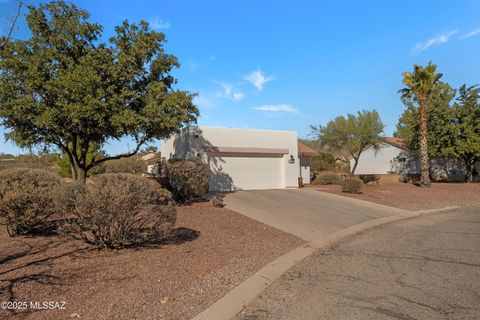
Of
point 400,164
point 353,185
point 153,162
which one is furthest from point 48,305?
point 400,164

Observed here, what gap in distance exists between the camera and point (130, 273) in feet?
18.7

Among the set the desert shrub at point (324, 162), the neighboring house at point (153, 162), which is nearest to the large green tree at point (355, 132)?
the desert shrub at point (324, 162)

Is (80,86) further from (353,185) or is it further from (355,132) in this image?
(355,132)

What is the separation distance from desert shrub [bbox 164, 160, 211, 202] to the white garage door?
20.7 feet

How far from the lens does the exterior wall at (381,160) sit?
38.8m

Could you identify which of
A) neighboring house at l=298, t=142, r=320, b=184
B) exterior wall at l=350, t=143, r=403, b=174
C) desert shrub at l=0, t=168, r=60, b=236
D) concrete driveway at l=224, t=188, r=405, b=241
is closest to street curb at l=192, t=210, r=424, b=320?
concrete driveway at l=224, t=188, r=405, b=241

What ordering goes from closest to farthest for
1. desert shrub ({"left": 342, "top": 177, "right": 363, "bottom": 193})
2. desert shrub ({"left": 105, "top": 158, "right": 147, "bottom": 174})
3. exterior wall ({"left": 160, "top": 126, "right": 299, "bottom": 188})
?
desert shrub ({"left": 342, "top": 177, "right": 363, "bottom": 193}), exterior wall ({"left": 160, "top": 126, "right": 299, "bottom": 188}), desert shrub ({"left": 105, "top": 158, "right": 147, "bottom": 174})

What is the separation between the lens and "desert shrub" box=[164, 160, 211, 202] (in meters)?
14.6

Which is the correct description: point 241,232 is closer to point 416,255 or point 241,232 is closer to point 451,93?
point 416,255

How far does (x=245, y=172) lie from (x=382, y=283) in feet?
56.2

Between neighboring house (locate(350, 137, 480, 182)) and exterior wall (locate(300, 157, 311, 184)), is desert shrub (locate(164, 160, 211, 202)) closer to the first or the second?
exterior wall (locate(300, 157, 311, 184))

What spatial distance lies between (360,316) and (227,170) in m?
17.9

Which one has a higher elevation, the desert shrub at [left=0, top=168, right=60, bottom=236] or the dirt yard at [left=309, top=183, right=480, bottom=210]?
the desert shrub at [left=0, top=168, right=60, bottom=236]

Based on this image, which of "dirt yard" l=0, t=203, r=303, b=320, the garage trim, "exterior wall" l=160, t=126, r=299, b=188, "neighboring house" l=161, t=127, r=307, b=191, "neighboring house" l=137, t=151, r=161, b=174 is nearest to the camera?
"dirt yard" l=0, t=203, r=303, b=320
